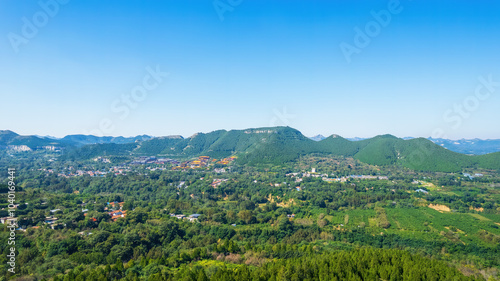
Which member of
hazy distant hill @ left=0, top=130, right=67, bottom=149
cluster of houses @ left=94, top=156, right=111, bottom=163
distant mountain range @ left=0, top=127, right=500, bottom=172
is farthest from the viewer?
hazy distant hill @ left=0, top=130, right=67, bottom=149

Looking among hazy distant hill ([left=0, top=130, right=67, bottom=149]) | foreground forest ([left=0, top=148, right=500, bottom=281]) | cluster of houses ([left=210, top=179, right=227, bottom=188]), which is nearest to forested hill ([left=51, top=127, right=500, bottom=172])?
foreground forest ([left=0, top=148, right=500, bottom=281])

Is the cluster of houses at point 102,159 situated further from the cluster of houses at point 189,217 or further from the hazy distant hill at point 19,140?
the cluster of houses at point 189,217

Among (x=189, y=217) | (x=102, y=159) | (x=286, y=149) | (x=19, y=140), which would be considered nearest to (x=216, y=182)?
(x=189, y=217)

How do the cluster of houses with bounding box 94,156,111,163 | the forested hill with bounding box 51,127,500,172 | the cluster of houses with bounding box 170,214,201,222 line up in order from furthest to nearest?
the cluster of houses with bounding box 94,156,111,163
the forested hill with bounding box 51,127,500,172
the cluster of houses with bounding box 170,214,201,222

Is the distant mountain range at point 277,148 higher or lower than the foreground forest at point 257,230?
higher

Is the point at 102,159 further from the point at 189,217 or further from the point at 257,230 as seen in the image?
the point at 257,230

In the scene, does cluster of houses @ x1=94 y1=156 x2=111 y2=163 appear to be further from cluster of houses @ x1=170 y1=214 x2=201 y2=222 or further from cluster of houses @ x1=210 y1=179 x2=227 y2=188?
cluster of houses @ x1=170 y1=214 x2=201 y2=222

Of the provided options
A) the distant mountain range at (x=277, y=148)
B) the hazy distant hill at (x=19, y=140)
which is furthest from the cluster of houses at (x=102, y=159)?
the hazy distant hill at (x=19, y=140)
